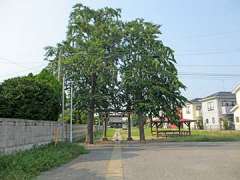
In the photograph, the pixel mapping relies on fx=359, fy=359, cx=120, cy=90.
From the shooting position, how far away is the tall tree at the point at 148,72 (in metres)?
31.3

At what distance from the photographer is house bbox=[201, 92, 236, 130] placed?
201 ft

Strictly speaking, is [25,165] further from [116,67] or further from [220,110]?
[220,110]

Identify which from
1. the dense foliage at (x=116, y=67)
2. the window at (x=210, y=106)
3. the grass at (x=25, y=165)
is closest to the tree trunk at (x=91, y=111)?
the dense foliage at (x=116, y=67)

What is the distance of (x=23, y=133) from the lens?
15953 mm

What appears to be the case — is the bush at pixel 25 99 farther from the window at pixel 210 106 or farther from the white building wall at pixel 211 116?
the window at pixel 210 106

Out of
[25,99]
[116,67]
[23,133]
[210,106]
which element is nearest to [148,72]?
[116,67]

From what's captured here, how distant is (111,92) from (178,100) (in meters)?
6.29

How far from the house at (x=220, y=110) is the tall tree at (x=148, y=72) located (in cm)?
3049

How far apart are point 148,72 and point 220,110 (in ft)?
115

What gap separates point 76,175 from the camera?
11164 millimetres

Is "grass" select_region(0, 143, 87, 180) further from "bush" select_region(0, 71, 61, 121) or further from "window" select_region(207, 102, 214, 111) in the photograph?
"window" select_region(207, 102, 214, 111)

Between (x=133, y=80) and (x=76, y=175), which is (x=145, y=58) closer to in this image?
(x=133, y=80)

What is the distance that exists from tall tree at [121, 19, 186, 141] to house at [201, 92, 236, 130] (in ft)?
100

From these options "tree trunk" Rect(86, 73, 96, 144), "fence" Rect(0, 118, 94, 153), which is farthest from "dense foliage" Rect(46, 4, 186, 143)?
"fence" Rect(0, 118, 94, 153)
